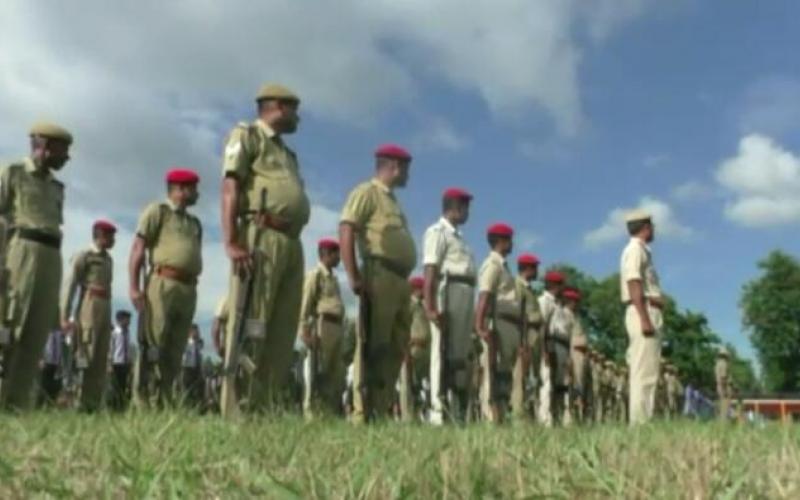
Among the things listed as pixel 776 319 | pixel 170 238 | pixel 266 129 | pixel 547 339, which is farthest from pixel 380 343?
pixel 776 319

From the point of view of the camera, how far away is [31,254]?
25.8ft

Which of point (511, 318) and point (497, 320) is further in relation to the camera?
point (511, 318)

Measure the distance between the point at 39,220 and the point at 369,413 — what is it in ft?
7.93

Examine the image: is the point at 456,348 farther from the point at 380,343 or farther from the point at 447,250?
the point at 380,343

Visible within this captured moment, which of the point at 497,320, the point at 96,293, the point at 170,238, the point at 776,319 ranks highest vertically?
the point at 776,319

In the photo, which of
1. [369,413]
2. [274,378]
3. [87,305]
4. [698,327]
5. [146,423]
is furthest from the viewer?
[698,327]

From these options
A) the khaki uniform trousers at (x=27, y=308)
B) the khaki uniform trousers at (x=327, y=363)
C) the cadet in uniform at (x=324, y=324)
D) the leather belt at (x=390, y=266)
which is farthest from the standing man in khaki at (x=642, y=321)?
the khaki uniform trousers at (x=27, y=308)

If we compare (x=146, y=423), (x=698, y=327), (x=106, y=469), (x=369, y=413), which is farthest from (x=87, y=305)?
(x=698, y=327)

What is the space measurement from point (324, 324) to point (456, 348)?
109 inches

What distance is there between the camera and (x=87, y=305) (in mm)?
11062

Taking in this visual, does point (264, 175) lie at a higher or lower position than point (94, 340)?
higher

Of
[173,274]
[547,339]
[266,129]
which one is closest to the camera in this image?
[266,129]

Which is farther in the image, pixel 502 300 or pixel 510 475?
pixel 502 300

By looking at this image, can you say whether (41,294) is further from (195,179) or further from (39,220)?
(195,179)
